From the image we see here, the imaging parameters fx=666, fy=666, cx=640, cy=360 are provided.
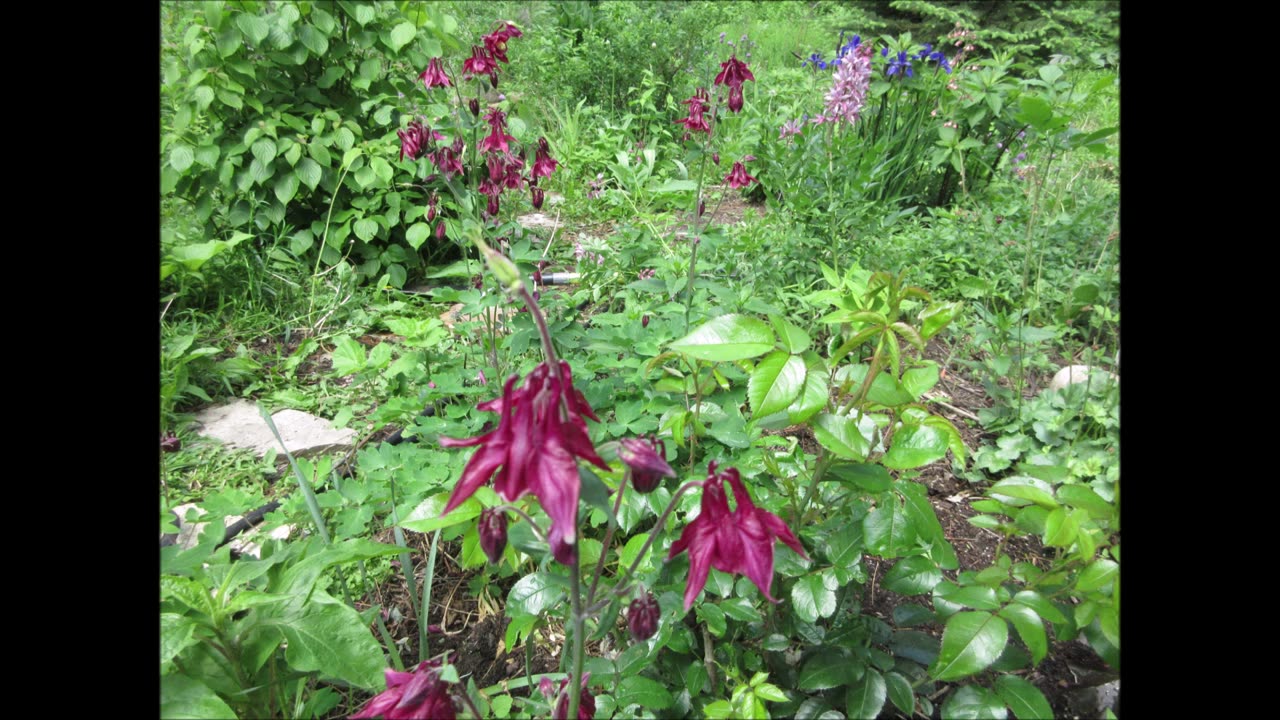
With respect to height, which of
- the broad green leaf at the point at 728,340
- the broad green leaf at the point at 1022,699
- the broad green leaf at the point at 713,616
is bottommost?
the broad green leaf at the point at 1022,699

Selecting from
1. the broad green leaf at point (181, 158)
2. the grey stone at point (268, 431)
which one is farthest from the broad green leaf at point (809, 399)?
the broad green leaf at point (181, 158)

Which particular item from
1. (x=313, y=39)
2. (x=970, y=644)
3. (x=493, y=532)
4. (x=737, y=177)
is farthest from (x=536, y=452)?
(x=313, y=39)

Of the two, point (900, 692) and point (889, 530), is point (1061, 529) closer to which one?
point (889, 530)

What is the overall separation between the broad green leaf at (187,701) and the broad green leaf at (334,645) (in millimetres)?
132

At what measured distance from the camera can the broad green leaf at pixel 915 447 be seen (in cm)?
97

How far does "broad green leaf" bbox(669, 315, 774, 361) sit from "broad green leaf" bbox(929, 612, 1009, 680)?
0.48 meters

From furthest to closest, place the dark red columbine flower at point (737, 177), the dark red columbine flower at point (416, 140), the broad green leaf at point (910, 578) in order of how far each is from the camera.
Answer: the dark red columbine flower at point (737, 177), the dark red columbine flower at point (416, 140), the broad green leaf at point (910, 578)

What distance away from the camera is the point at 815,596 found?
1038 mm

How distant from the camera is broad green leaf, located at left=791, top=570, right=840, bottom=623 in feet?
3.37

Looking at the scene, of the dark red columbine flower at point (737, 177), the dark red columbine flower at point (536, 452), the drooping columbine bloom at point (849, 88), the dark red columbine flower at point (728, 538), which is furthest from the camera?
the drooping columbine bloom at point (849, 88)

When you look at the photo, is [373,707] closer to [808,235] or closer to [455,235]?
[455,235]

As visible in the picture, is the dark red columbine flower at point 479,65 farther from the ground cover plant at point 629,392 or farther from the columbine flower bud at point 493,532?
the columbine flower bud at point 493,532

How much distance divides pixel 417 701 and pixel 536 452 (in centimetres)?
35

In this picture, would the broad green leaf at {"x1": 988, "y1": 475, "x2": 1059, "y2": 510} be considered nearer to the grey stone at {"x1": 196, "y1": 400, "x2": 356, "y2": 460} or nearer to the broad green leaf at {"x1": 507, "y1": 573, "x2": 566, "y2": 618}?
the broad green leaf at {"x1": 507, "y1": 573, "x2": 566, "y2": 618}
